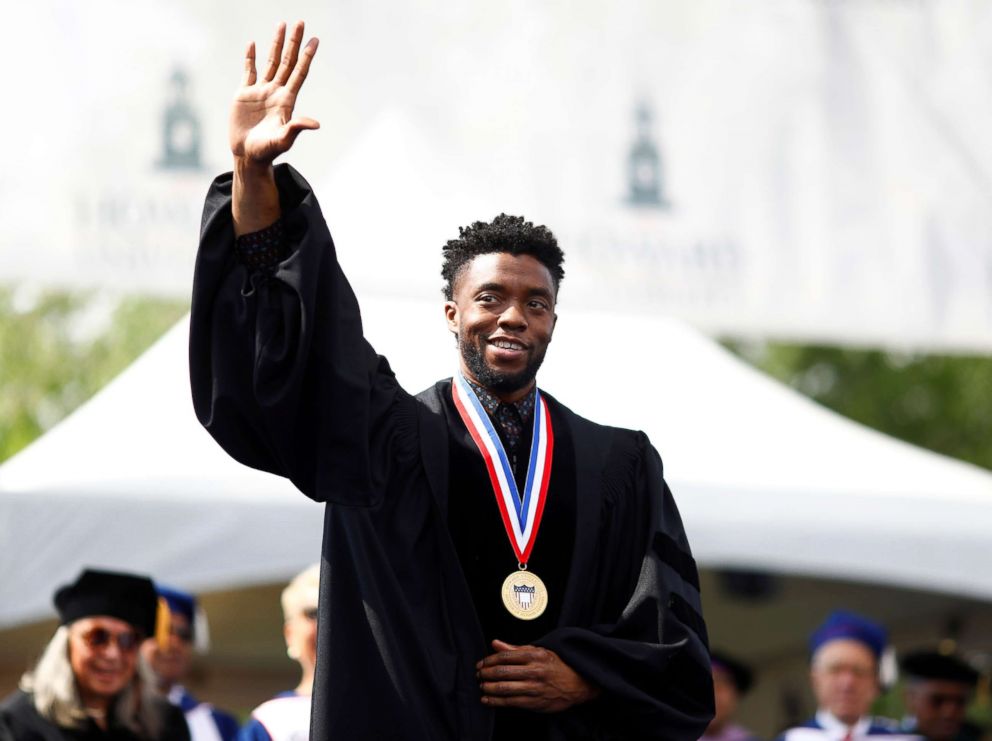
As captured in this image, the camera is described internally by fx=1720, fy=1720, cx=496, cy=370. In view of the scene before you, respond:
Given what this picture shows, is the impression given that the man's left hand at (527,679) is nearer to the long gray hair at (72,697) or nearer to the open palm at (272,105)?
the open palm at (272,105)

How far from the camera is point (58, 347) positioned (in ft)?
62.3

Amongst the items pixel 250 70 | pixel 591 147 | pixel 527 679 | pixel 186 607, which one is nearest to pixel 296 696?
pixel 527 679

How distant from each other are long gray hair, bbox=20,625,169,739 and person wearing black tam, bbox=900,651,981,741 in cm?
375

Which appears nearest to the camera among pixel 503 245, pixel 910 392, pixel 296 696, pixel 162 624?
pixel 503 245

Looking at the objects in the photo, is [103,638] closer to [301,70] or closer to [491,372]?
[491,372]

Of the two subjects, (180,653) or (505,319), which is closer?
(505,319)

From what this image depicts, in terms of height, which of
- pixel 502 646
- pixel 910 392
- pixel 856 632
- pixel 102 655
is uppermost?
pixel 910 392

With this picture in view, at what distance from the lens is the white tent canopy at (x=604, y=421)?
7.12 metres

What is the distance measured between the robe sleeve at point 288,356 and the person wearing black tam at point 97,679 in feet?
9.89

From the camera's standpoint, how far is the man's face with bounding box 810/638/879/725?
732cm

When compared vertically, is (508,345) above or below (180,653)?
above

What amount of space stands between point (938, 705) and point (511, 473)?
5.19 metres

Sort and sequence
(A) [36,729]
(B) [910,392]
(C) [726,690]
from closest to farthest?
1. (A) [36,729]
2. (C) [726,690]
3. (B) [910,392]

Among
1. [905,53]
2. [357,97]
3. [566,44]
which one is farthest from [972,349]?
[357,97]
